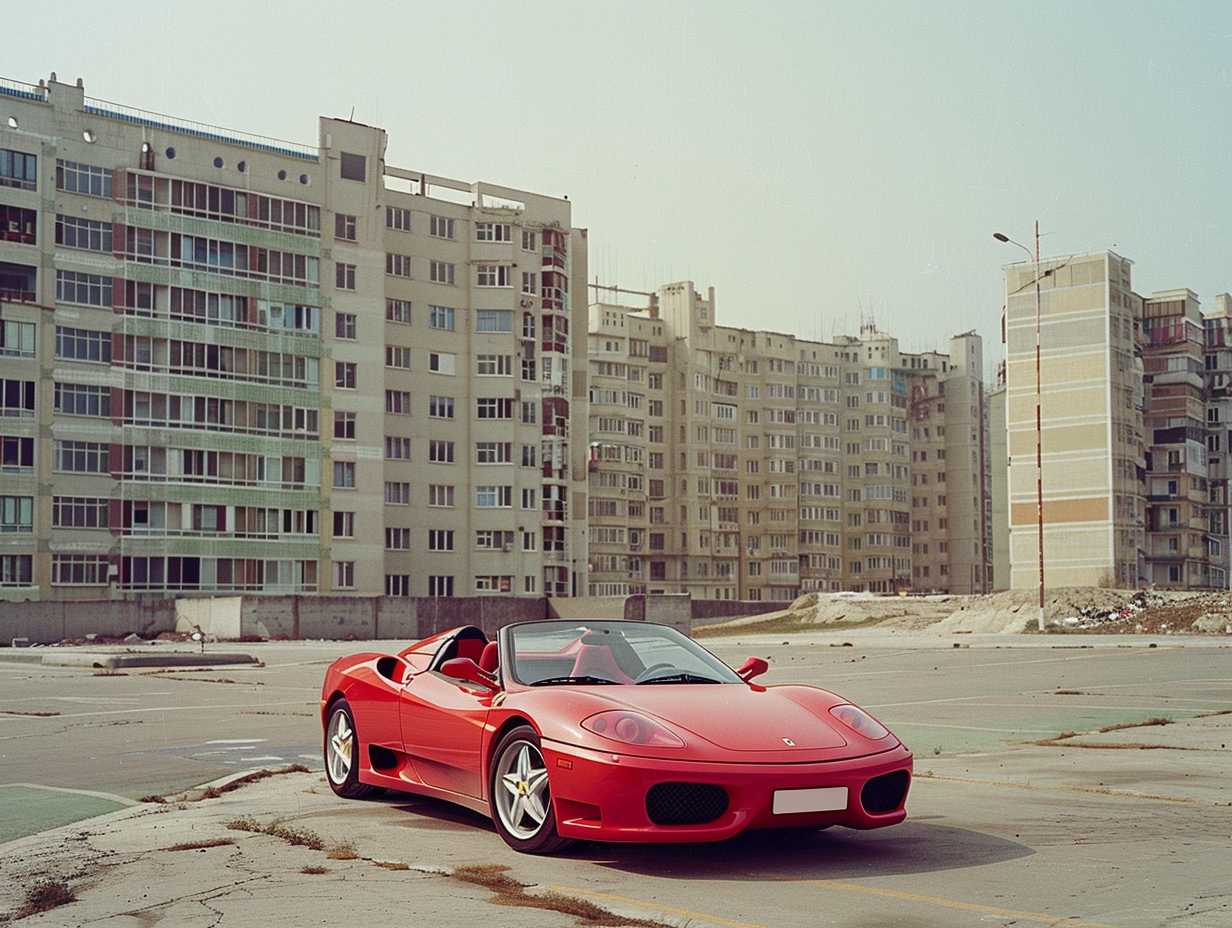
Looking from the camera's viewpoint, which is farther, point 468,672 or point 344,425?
point 344,425

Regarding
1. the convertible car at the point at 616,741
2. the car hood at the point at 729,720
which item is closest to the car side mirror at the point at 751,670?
the convertible car at the point at 616,741

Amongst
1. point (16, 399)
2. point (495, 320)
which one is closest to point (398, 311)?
point (495, 320)

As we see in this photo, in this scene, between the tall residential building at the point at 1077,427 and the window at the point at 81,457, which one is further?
the tall residential building at the point at 1077,427

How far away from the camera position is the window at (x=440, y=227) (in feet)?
297

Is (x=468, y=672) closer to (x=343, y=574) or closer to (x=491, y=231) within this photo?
(x=343, y=574)

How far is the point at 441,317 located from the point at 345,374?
9.64 m

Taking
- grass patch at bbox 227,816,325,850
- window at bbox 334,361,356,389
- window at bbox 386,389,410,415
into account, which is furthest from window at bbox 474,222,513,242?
grass patch at bbox 227,816,325,850

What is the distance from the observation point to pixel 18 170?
230ft

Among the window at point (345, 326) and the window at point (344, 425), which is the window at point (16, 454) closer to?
the window at point (344, 425)

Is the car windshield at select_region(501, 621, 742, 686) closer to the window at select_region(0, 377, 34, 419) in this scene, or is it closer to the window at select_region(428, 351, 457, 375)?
the window at select_region(0, 377, 34, 419)

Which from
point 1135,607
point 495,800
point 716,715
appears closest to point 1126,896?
point 716,715

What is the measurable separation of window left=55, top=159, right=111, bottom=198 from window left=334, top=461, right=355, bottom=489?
18997 mm

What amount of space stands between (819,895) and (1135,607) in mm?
64823

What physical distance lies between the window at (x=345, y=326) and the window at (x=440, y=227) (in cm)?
967
